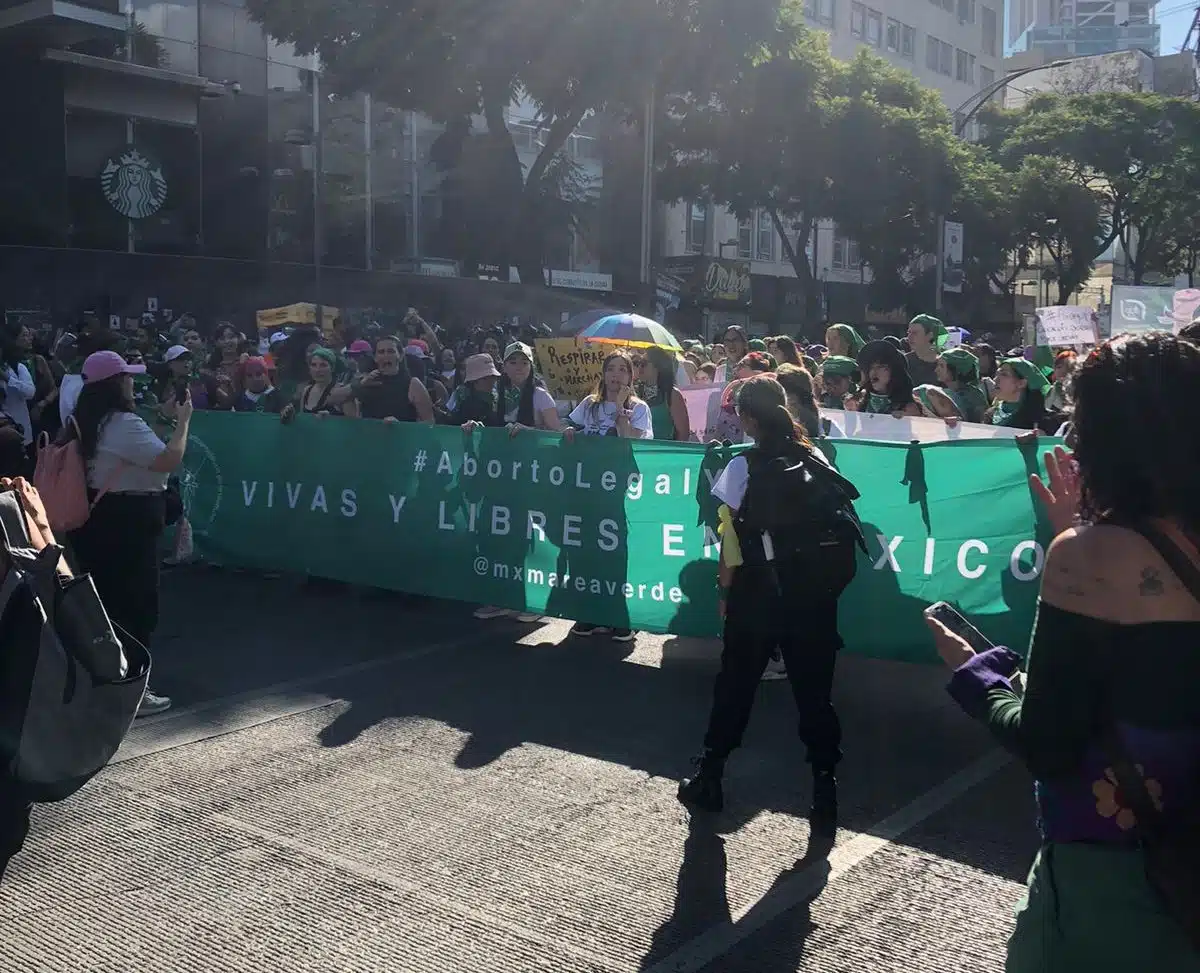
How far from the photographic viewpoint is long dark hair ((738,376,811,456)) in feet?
16.1

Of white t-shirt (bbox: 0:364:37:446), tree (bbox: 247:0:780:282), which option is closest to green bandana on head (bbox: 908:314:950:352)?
white t-shirt (bbox: 0:364:37:446)

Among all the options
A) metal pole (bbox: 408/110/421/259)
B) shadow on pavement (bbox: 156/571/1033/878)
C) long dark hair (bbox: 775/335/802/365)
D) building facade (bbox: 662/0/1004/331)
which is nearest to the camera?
shadow on pavement (bbox: 156/571/1033/878)

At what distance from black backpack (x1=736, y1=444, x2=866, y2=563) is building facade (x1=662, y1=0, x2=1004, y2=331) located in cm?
3843

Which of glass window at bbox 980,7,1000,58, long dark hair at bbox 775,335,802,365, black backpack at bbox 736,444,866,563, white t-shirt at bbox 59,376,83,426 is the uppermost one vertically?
glass window at bbox 980,7,1000,58

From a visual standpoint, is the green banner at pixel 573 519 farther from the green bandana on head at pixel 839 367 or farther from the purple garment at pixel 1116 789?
the purple garment at pixel 1116 789

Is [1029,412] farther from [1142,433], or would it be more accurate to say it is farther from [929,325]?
[1142,433]

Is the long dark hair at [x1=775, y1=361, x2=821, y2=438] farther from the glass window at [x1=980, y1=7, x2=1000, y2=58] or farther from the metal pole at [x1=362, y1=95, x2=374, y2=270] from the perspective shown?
the glass window at [x1=980, y1=7, x2=1000, y2=58]

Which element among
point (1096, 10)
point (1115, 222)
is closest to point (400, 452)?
point (1115, 222)

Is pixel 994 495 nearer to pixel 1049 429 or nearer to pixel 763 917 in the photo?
pixel 1049 429

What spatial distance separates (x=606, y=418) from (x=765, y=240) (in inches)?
1785

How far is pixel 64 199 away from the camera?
86.4 ft

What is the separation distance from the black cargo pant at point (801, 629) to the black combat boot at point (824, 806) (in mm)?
42

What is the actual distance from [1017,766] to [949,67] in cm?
6773

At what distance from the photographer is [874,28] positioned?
59281 millimetres
